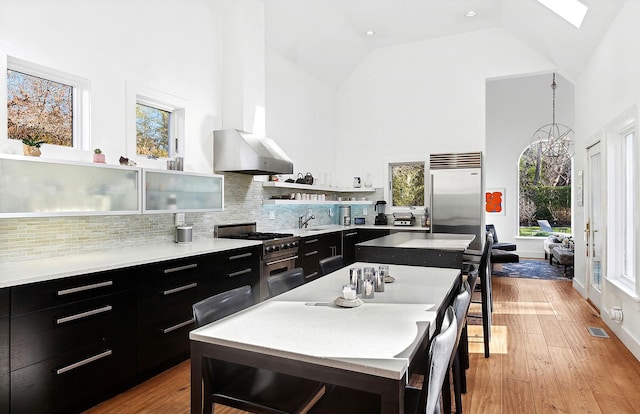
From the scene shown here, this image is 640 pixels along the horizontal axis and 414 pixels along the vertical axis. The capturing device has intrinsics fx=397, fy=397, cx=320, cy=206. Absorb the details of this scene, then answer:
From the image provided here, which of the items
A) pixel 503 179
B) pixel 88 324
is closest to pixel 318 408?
pixel 88 324

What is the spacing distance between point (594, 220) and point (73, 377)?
590cm

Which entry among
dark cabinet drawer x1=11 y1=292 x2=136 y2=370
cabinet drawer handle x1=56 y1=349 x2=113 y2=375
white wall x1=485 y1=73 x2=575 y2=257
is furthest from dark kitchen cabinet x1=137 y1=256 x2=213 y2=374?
white wall x1=485 y1=73 x2=575 y2=257

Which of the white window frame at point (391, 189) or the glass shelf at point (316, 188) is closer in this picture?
the glass shelf at point (316, 188)

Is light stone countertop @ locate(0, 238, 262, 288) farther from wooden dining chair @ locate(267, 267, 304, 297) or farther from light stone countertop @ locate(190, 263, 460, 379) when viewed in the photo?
light stone countertop @ locate(190, 263, 460, 379)

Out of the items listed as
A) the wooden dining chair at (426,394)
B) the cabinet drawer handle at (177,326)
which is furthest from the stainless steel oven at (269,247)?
the wooden dining chair at (426,394)

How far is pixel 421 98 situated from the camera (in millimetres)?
7305

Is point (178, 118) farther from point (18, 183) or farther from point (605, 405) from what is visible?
point (605, 405)

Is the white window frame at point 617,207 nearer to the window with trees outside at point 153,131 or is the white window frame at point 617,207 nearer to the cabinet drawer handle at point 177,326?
the cabinet drawer handle at point 177,326

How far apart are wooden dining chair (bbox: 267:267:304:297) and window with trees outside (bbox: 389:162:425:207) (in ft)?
16.3

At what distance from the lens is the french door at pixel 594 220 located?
500 centimetres

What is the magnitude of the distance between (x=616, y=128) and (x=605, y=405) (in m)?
2.74

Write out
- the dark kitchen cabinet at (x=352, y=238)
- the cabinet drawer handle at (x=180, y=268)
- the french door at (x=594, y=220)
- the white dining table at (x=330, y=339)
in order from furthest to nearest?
the dark kitchen cabinet at (x=352, y=238) → the french door at (x=594, y=220) → the cabinet drawer handle at (x=180, y=268) → the white dining table at (x=330, y=339)

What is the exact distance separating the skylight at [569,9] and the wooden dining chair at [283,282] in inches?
163

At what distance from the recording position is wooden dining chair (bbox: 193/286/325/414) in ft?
5.48
